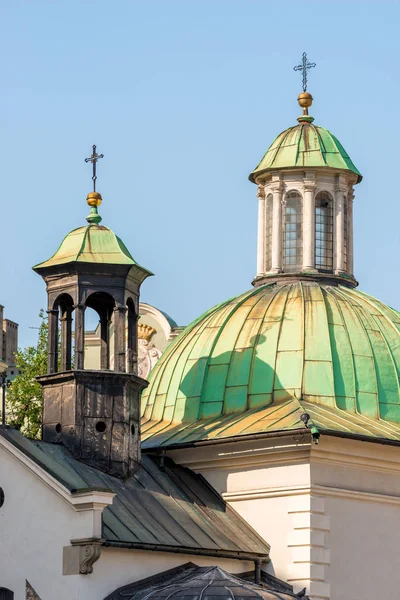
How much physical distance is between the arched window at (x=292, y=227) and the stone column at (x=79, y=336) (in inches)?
279

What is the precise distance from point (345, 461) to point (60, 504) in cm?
595

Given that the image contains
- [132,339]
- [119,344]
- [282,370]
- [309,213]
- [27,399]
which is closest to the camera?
[119,344]

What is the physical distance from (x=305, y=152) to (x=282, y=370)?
5821mm

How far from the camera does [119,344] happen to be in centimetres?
3269

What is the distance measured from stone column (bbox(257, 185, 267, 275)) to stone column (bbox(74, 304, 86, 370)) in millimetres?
6845

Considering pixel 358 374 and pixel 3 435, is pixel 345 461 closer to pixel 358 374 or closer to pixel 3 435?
pixel 358 374

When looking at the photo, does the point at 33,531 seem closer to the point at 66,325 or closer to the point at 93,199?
the point at 66,325

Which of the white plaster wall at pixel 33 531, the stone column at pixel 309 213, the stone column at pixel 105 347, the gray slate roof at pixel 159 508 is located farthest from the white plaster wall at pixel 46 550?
the stone column at pixel 309 213

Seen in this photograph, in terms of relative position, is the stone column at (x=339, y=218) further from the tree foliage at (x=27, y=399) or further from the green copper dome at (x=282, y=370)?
the tree foliage at (x=27, y=399)

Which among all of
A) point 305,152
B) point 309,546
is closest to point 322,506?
point 309,546

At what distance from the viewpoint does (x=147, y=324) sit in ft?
177

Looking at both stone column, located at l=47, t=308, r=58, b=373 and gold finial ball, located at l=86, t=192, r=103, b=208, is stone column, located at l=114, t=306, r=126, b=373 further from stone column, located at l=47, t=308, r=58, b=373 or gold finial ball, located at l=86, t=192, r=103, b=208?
gold finial ball, located at l=86, t=192, r=103, b=208

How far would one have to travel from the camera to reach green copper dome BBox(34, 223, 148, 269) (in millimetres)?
32844

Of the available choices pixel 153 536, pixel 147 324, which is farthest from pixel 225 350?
pixel 147 324
